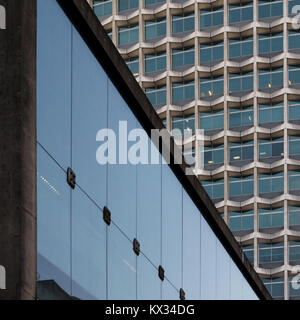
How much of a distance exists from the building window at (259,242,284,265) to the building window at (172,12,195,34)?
891 inches

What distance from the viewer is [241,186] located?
9200 centimetres

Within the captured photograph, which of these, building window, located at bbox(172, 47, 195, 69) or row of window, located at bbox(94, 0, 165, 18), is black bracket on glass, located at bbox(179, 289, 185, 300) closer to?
building window, located at bbox(172, 47, 195, 69)

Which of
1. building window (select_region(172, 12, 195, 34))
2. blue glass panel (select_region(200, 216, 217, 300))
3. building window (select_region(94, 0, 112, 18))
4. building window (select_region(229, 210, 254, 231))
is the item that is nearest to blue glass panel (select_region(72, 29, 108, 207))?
blue glass panel (select_region(200, 216, 217, 300))

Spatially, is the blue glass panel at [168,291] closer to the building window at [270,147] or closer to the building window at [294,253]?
the building window at [294,253]

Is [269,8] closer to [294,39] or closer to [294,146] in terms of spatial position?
[294,39]

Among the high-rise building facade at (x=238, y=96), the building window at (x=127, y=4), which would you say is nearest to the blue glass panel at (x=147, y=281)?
the high-rise building facade at (x=238, y=96)

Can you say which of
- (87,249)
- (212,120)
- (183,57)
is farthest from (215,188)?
(87,249)

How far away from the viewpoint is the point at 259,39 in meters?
95.0

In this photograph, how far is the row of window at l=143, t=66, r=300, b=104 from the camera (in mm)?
94000

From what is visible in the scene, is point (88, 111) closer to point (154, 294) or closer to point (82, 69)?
point (82, 69)

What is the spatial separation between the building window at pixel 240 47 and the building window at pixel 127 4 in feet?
35.5

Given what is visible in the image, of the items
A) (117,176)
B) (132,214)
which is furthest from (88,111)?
(132,214)

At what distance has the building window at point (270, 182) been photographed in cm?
9056

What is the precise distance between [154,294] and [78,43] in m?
6.33
